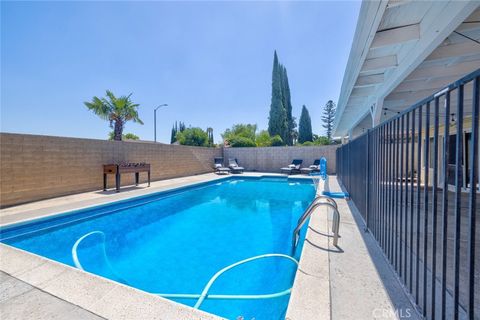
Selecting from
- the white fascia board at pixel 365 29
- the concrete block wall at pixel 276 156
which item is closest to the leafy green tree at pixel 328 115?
the concrete block wall at pixel 276 156

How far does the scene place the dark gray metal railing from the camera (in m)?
1.02

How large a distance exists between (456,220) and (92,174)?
8.88 metres

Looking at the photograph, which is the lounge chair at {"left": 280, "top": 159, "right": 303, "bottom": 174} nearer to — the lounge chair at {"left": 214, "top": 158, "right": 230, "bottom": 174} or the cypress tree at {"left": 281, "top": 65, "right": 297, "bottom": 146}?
the lounge chair at {"left": 214, "top": 158, "right": 230, "bottom": 174}

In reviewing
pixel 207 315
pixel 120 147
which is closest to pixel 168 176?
pixel 120 147

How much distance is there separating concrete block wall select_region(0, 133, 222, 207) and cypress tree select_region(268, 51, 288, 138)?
20343 mm


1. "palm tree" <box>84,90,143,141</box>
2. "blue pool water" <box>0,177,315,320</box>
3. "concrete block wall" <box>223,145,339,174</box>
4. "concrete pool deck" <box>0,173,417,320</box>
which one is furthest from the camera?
"concrete block wall" <box>223,145,339,174</box>

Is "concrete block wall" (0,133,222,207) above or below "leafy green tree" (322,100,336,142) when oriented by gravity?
below

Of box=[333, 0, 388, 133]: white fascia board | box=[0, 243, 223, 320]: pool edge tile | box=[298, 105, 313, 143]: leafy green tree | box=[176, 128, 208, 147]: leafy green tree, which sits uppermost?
box=[298, 105, 313, 143]: leafy green tree

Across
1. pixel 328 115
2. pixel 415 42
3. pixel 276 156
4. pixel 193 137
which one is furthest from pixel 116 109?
pixel 328 115

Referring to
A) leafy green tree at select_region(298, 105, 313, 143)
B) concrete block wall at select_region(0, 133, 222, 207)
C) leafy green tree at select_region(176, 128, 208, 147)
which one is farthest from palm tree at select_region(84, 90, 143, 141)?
leafy green tree at select_region(298, 105, 313, 143)

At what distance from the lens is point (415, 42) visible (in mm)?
2869

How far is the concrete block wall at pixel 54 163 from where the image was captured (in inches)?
209

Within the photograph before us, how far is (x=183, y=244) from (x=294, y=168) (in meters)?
9.91

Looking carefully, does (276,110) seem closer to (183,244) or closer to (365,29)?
(183,244)
